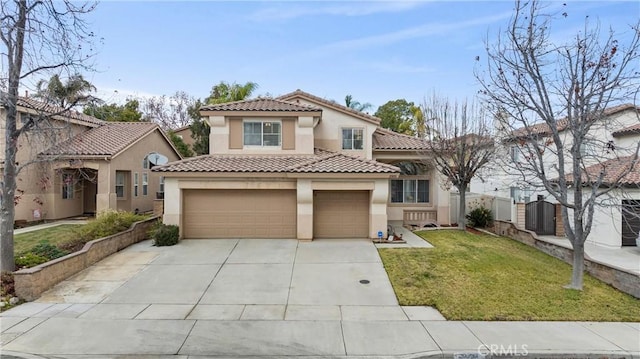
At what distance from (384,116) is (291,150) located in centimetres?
2550

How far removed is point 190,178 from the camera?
13961 mm

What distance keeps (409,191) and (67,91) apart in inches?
602

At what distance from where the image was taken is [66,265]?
9633mm

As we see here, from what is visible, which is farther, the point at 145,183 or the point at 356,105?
the point at 356,105

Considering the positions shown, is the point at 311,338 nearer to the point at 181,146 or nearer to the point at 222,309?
the point at 222,309

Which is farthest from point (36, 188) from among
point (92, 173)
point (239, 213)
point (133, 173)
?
point (239, 213)

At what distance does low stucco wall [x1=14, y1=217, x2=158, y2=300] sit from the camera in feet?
27.1

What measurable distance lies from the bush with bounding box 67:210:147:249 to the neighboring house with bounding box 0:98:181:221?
3.52 meters

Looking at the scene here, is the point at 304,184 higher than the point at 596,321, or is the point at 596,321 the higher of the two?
the point at 304,184

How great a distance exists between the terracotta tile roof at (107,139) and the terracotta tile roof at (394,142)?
14.2 meters

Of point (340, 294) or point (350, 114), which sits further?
point (350, 114)

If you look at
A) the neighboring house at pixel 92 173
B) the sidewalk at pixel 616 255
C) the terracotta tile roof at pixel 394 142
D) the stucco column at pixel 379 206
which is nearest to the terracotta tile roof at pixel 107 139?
the neighboring house at pixel 92 173

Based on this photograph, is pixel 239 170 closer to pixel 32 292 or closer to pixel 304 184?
pixel 304 184

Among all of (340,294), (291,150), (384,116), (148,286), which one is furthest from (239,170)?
(384,116)
